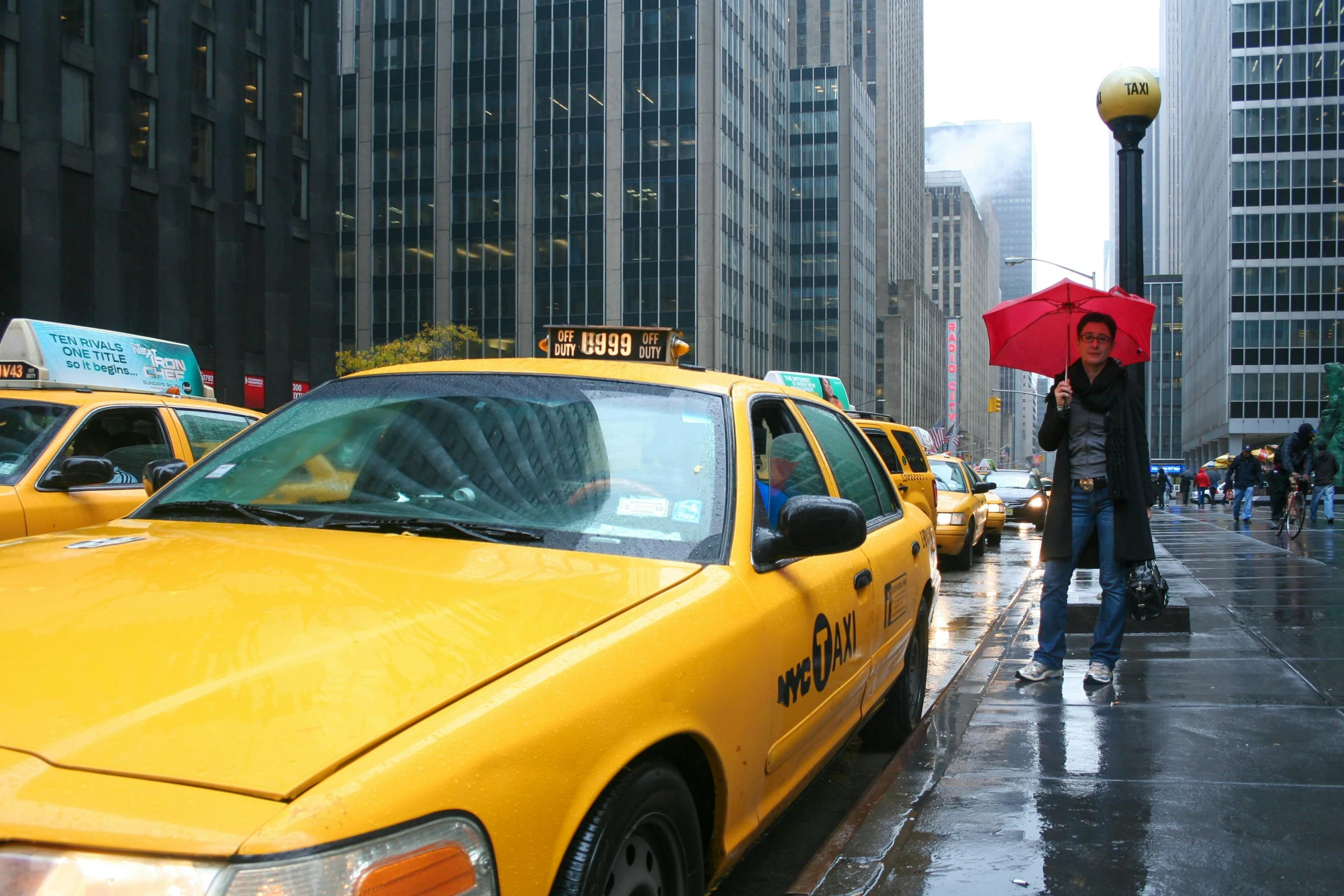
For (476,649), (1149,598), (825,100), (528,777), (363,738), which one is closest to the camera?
(363,738)

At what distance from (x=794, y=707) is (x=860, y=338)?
87674mm

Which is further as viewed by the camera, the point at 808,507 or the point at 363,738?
the point at 808,507

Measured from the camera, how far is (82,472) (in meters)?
5.23

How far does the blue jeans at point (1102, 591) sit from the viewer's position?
591cm

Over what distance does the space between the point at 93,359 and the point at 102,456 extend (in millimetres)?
2995

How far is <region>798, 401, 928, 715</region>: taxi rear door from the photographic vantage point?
168 inches

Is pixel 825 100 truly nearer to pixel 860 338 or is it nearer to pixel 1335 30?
pixel 860 338

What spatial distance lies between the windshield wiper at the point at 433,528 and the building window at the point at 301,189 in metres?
40.2

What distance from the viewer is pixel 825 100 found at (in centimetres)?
8444

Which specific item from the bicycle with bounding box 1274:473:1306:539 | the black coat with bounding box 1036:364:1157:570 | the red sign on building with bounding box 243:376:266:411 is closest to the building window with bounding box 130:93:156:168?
the red sign on building with bounding box 243:376:266:411

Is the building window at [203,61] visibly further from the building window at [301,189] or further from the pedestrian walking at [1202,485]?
the pedestrian walking at [1202,485]

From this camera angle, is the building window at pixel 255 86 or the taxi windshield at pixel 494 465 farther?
the building window at pixel 255 86

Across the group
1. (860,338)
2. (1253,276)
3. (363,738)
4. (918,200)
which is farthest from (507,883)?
(918,200)

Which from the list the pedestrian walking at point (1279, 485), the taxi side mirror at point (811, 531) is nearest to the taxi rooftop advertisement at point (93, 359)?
the taxi side mirror at point (811, 531)
